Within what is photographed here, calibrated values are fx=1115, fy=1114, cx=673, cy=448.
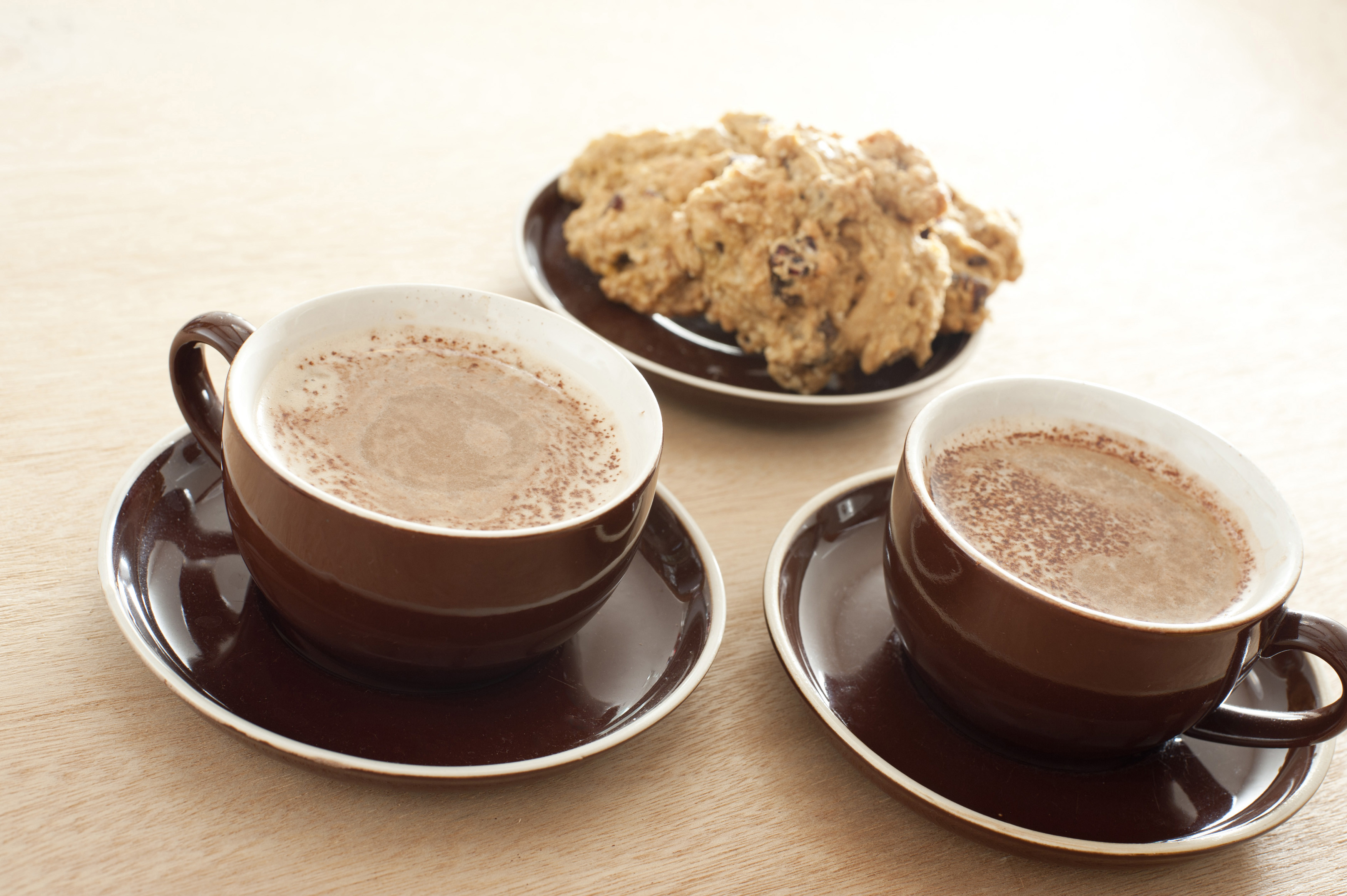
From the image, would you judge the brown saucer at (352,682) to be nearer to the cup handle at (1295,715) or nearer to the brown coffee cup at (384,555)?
the brown coffee cup at (384,555)

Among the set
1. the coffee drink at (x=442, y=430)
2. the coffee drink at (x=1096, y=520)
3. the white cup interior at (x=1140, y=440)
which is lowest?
the coffee drink at (x=442, y=430)

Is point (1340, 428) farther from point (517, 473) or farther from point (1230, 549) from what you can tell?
point (517, 473)

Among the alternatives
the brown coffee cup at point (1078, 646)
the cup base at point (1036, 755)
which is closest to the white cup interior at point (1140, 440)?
the brown coffee cup at point (1078, 646)

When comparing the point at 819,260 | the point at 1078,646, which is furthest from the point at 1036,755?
the point at 819,260

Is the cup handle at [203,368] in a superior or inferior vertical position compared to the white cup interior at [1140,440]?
inferior

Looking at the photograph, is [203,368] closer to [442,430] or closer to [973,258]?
[442,430]

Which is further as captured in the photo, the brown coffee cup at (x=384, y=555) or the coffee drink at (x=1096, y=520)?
the coffee drink at (x=1096, y=520)

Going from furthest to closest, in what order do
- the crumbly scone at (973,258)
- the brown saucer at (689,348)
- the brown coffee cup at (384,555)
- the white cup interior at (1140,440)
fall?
the crumbly scone at (973,258) → the brown saucer at (689,348) → the white cup interior at (1140,440) → the brown coffee cup at (384,555)
